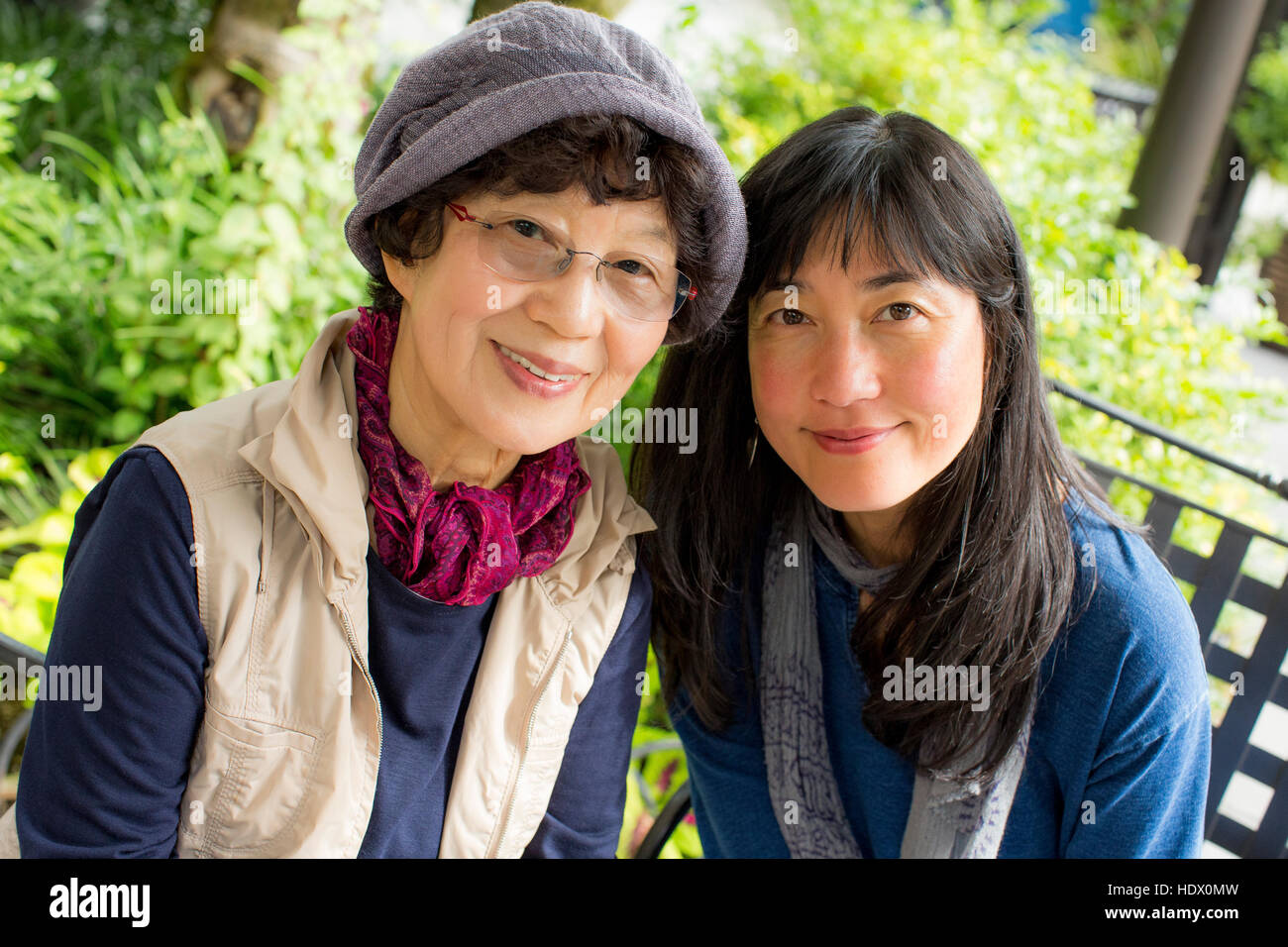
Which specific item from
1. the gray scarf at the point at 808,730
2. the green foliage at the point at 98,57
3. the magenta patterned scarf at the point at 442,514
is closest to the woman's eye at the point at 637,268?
the magenta patterned scarf at the point at 442,514

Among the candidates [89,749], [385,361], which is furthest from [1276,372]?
[89,749]

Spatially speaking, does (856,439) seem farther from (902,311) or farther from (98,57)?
(98,57)

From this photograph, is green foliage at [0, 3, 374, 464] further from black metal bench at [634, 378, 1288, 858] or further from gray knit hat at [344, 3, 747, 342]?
black metal bench at [634, 378, 1288, 858]

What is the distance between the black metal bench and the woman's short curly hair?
119cm

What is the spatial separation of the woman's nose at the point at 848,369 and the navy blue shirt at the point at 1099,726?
49 centimetres

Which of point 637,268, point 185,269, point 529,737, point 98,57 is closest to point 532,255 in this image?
point 637,268

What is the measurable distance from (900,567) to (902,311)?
498mm

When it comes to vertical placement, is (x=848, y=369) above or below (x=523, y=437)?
above

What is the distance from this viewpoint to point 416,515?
1.56m

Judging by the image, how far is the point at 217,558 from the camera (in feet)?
4.69

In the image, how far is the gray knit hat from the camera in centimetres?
135

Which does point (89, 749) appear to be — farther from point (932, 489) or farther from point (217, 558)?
point (932, 489)

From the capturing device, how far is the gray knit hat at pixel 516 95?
1351 millimetres
